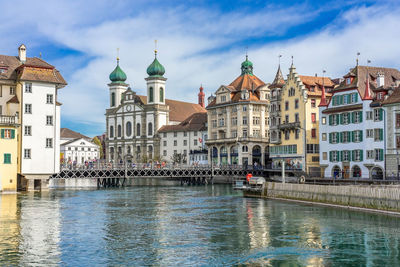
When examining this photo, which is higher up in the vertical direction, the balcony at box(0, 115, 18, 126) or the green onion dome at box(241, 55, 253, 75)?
the green onion dome at box(241, 55, 253, 75)

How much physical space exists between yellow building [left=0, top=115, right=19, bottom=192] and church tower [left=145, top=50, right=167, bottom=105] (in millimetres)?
73393

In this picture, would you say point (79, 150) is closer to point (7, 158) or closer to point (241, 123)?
point (241, 123)

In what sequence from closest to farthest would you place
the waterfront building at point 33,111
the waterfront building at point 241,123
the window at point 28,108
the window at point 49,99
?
the waterfront building at point 33,111 → the window at point 28,108 → the window at point 49,99 → the waterfront building at point 241,123

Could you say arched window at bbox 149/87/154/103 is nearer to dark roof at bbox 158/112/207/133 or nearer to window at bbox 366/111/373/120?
dark roof at bbox 158/112/207/133

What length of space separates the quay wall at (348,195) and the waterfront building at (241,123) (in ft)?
163

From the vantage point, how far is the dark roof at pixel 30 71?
70.8 metres

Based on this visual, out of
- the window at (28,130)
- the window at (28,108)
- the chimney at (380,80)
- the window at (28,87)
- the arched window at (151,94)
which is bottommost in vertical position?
the window at (28,130)

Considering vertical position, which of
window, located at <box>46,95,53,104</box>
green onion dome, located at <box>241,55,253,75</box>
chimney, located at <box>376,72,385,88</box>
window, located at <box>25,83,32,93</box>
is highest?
green onion dome, located at <box>241,55,253,75</box>

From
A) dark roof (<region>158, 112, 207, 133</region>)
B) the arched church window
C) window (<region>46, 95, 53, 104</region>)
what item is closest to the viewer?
window (<region>46, 95, 53, 104</region>)

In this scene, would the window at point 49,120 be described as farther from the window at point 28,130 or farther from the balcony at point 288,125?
the balcony at point 288,125

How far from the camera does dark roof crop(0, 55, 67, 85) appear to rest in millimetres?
70800

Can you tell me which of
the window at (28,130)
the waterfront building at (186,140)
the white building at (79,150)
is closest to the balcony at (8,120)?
the window at (28,130)

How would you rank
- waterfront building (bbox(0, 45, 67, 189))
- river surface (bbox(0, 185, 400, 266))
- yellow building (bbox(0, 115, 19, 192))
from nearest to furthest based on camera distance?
river surface (bbox(0, 185, 400, 266))
yellow building (bbox(0, 115, 19, 192))
waterfront building (bbox(0, 45, 67, 189))

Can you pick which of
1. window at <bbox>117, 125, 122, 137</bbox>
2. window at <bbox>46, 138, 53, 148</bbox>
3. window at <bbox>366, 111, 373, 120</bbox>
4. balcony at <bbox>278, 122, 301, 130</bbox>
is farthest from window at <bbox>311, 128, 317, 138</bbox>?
window at <bbox>117, 125, 122, 137</bbox>
